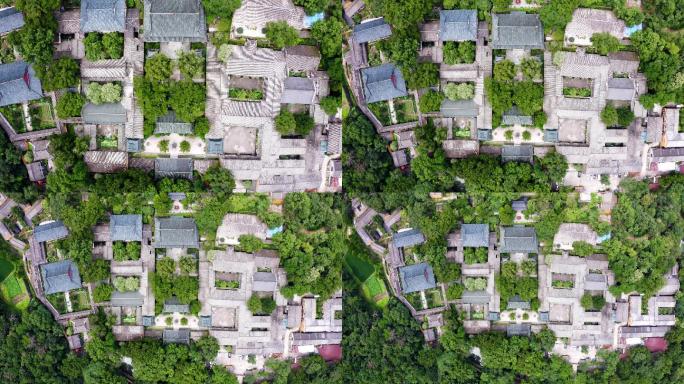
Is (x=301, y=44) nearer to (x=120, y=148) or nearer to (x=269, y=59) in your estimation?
(x=269, y=59)

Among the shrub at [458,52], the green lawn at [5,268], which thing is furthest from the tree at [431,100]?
the green lawn at [5,268]

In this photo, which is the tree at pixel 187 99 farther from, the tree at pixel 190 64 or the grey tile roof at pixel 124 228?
the grey tile roof at pixel 124 228

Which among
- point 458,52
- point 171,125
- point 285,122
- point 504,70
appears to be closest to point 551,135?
point 504,70

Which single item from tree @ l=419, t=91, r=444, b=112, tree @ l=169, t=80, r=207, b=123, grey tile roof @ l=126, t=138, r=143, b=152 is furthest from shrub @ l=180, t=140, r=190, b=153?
tree @ l=419, t=91, r=444, b=112

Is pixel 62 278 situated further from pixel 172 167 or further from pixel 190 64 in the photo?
pixel 190 64

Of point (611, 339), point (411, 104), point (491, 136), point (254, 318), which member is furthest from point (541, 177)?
point (254, 318)

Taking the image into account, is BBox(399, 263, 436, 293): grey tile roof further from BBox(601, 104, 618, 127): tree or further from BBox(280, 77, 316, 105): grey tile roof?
BBox(601, 104, 618, 127): tree
